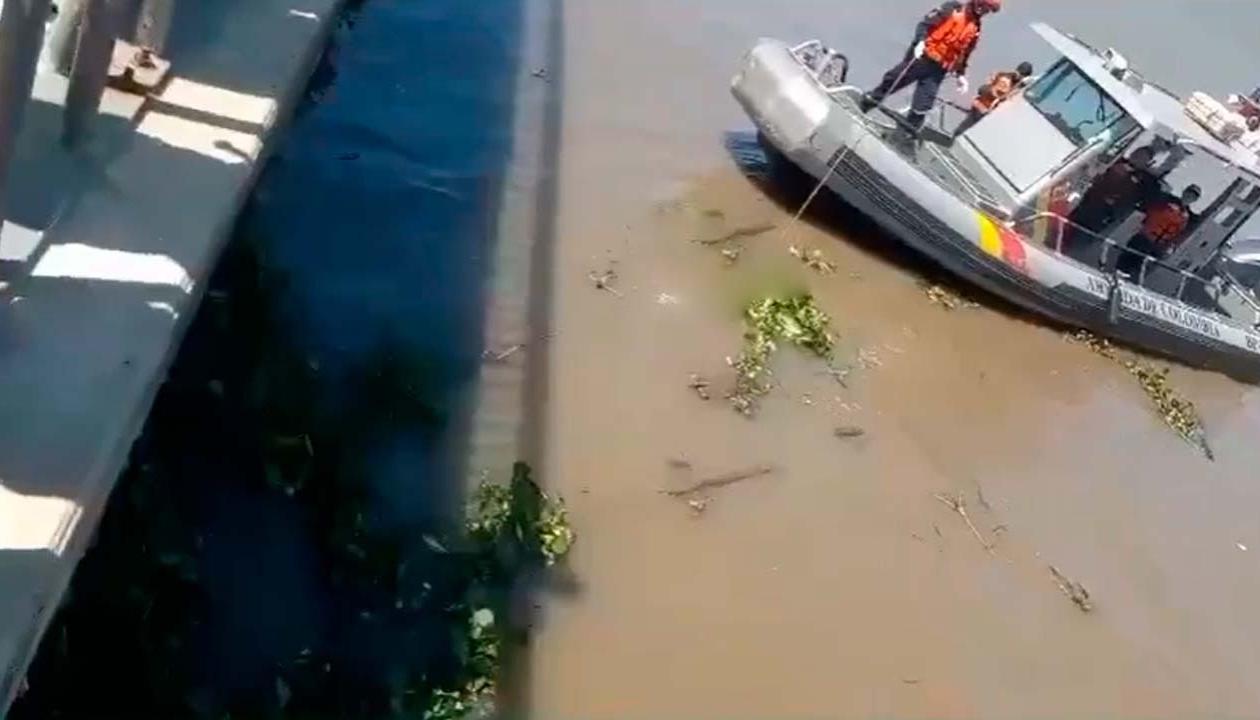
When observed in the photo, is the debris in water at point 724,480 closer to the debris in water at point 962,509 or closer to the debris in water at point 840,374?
the debris in water at point 962,509

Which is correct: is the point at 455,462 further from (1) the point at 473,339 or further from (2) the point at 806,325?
(2) the point at 806,325

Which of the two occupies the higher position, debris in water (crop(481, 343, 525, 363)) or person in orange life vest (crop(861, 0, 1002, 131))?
person in orange life vest (crop(861, 0, 1002, 131))

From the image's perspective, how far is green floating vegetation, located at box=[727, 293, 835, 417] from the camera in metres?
8.36

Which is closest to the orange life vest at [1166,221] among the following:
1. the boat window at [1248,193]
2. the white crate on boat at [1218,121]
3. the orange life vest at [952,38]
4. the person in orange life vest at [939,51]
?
the boat window at [1248,193]

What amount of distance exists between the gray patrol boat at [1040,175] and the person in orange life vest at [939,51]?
22cm

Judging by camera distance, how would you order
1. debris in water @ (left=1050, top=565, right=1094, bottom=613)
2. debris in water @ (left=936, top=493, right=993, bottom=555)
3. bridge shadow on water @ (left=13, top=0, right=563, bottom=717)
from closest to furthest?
1. bridge shadow on water @ (left=13, top=0, right=563, bottom=717)
2. debris in water @ (left=1050, top=565, right=1094, bottom=613)
3. debris in water @ (left=936, top=493, right=993, bottom=555)

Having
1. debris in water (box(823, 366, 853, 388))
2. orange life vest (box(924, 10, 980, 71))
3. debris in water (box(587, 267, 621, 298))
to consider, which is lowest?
debris in water (box(587, 267, 621, 298))

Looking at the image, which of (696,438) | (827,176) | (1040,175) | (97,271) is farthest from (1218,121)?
(97,271)

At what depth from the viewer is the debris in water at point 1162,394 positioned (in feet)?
31.4

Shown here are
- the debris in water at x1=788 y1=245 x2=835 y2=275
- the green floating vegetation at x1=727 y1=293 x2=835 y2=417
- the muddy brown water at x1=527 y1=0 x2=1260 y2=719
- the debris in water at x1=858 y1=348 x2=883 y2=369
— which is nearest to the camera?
the muddy brown water at x1=527 y1=0 x2=1260 y2=719

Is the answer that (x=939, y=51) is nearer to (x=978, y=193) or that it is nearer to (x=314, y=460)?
(x=978, y=193)

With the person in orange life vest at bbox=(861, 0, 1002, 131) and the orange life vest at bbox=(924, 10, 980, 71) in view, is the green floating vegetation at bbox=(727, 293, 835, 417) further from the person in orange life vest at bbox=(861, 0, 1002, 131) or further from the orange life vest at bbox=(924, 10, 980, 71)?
the orange life vest at bbox=(924, 10, 980, 71)

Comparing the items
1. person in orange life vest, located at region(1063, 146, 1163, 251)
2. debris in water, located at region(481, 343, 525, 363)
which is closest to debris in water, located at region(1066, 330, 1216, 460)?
person in orange life vest, located at region(1063, 146, 1163, 251)

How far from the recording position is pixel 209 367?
6.39 meters
